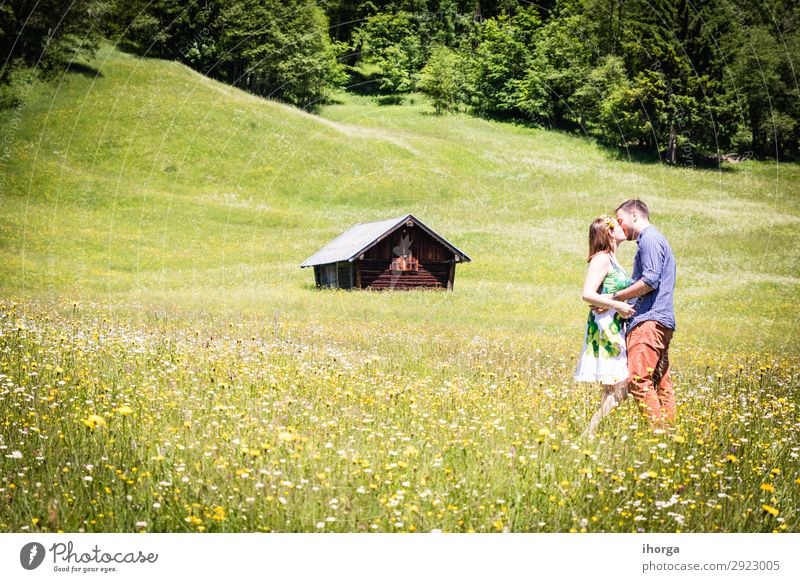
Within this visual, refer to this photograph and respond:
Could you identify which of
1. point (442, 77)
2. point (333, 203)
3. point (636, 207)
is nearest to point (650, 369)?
point (636, 207)

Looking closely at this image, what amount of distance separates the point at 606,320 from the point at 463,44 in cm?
783

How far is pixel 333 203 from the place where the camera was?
34250 mm

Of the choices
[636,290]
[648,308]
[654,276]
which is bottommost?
[648,308]

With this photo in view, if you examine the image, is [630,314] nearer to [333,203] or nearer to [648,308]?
[648,308]

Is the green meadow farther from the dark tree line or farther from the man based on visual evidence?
the dark tree line

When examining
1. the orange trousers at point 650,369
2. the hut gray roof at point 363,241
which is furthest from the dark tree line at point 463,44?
the orange trousers at point 650,369

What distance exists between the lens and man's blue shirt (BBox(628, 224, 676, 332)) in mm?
6934

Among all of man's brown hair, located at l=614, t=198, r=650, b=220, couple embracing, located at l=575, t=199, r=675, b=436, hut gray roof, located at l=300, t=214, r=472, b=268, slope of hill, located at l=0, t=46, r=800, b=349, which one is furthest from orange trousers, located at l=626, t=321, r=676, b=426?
hut gray roof, located at l=300, t=214, r=472, b=268

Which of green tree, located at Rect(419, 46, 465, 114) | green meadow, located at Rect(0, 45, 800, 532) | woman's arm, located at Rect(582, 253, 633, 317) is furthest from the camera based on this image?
green tree, located at Rect(419, 46, 465, 114)

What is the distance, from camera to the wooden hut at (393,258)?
17.0 metres

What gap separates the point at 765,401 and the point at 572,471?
3.70 metres

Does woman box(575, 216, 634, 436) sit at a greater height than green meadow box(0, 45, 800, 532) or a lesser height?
greater

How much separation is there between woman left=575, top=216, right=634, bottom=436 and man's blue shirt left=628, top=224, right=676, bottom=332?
188 mm
